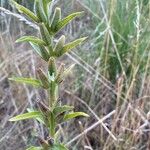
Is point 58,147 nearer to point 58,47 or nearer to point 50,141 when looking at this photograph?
point 50,141

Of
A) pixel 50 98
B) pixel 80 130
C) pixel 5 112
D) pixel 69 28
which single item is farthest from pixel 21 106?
pixel 50 98

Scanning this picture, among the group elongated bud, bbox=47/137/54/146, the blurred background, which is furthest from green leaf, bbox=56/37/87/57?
the blurred background

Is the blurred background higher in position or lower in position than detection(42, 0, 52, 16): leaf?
lower

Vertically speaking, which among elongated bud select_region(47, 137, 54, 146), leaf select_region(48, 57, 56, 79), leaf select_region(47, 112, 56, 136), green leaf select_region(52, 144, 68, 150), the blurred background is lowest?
the blurred background

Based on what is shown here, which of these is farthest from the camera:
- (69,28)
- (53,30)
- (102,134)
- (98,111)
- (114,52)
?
(69,28)

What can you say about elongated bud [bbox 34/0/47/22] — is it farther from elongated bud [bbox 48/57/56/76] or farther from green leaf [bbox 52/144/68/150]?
green leaf [bbox 52/144/68/150]

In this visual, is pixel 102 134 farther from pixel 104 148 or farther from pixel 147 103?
pixel 147 103

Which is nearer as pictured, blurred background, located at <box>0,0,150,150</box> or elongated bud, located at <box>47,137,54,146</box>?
elongated bud, located at <box>47,137,54,146</box>

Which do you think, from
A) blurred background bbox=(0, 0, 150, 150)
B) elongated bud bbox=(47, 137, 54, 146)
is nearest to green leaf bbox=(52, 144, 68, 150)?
elongated bud bbox=(47, 137, 54, 146)

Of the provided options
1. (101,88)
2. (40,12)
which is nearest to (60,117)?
(40,12)
